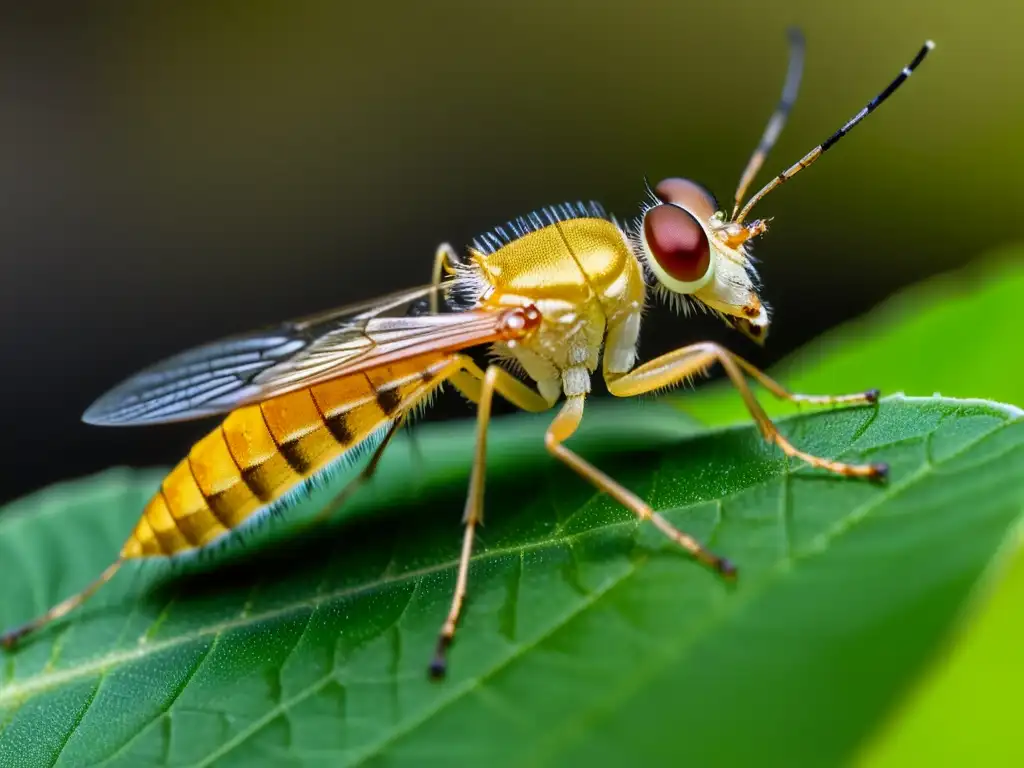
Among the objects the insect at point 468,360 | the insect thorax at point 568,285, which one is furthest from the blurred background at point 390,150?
the insect thorax at point 568,285

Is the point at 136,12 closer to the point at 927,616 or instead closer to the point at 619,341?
the point at 619,341

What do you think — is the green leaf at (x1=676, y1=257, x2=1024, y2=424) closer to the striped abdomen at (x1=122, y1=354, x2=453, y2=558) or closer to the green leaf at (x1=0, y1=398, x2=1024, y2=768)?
the green leaf at (x1=0, y1=398, x2=1024, y2=768)

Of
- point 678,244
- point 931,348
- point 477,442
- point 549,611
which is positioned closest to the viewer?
point 549,611

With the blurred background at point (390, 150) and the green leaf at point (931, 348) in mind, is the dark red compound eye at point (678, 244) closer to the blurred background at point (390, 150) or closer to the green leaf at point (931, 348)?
the green leaf at point (931, 348)

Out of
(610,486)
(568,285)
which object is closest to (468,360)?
(568,285)

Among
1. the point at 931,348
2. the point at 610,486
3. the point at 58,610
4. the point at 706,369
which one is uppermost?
the point at 706,369

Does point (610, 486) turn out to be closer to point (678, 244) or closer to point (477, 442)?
point (477, 442)

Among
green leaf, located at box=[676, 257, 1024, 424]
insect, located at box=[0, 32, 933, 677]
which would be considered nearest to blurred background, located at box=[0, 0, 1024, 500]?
green leaf, located at box=[676, 257, 1024, 424]

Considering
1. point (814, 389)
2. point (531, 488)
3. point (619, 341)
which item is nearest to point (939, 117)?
point (814, 389)
